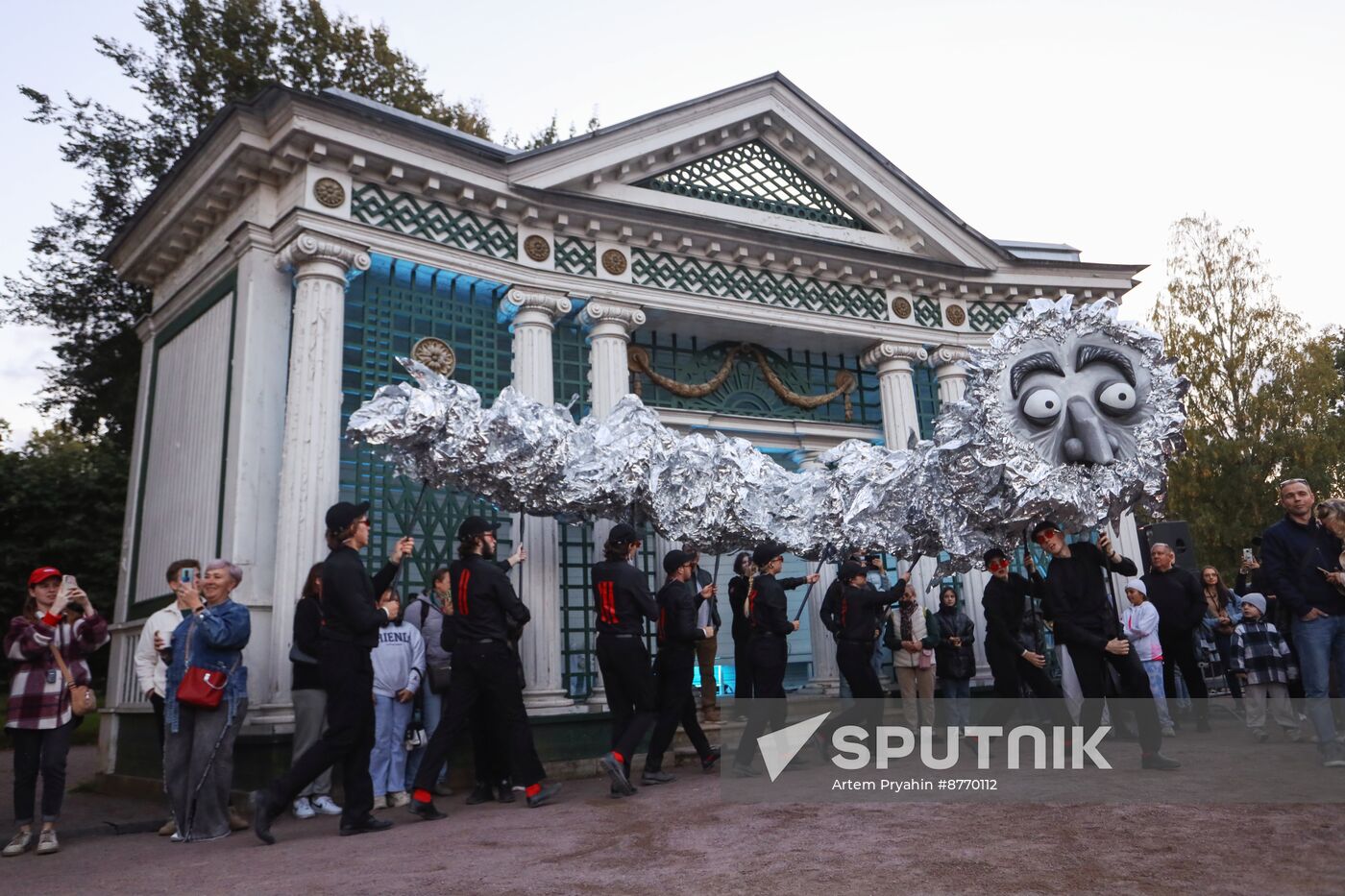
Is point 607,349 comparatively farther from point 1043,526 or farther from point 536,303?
point 1043,526

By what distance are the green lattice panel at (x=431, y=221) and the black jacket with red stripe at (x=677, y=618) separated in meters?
4.52

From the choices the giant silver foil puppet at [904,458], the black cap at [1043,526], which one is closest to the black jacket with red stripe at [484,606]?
the giant silver foil puppet at [904,458]

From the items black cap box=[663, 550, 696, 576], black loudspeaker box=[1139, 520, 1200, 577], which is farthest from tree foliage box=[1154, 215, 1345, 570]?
black cap box=[663, 550, 696, 576]

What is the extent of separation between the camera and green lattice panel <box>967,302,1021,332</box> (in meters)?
13.1

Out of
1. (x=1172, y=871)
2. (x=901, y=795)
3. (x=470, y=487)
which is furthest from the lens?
(x=470, y=487)

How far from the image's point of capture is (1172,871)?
3.49 m

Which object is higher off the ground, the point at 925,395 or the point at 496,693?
the point at 925,395

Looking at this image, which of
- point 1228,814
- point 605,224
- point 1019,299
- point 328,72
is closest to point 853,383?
point 1019,299

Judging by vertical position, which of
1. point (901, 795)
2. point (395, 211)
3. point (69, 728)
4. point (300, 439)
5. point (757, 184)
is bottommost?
point (901, 795)

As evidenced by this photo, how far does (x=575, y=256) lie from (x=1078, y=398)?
5.82 meters

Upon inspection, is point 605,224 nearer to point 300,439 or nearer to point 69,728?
point 300,439

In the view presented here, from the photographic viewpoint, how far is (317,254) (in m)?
8.68

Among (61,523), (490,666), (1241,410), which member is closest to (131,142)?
(61,523)

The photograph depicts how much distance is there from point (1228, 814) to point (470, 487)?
5283 millimetres
